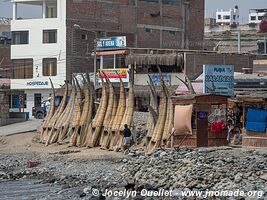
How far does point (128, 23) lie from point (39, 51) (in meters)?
9.21

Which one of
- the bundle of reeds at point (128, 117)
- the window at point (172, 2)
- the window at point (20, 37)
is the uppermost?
the window at point (172, 2)

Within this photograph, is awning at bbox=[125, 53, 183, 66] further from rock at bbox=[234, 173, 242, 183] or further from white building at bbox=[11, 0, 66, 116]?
rock at bbox=[234, 173, 242, 183]

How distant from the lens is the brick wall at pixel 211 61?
181 ft

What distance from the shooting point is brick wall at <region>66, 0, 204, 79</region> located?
6500cm

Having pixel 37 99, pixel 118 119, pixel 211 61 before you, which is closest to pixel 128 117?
pixel 118 119

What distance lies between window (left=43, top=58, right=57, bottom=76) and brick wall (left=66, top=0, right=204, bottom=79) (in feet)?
4.06

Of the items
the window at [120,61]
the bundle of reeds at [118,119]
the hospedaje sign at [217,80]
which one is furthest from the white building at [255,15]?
the hospedaje sign at [217,80]

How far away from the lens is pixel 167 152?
105 ft

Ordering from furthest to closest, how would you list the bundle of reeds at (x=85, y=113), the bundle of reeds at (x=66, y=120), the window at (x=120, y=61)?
the window at (x=120, y=61) → the bundle of reeds at (x=66, y=120) → the bundle of reeds at (x=85, y=113)

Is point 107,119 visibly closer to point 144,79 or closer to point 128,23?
point 144,79

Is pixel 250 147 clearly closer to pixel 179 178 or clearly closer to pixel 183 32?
pixel 179 178

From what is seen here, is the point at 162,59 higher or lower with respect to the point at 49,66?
higher

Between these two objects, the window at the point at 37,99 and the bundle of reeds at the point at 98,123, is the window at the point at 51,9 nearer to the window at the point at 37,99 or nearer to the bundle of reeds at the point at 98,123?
the window at the point at 37,99

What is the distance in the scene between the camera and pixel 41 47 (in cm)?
6481
